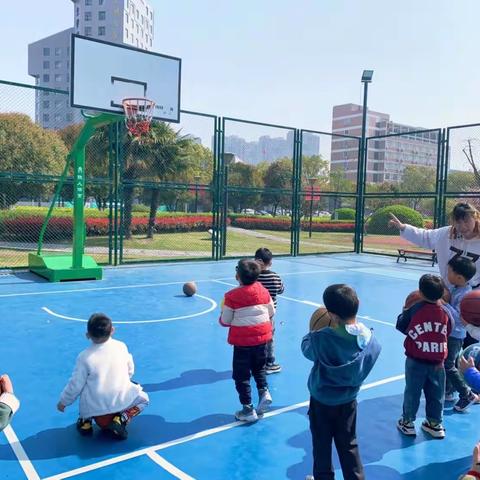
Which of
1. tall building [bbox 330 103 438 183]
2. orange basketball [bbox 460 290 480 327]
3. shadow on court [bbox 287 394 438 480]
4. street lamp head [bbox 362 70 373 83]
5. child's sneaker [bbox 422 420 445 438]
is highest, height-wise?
tall building [bbox 330 103 438 183]

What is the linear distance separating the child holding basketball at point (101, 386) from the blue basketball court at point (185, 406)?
0.16 meters

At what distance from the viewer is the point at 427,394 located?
13.6 ft

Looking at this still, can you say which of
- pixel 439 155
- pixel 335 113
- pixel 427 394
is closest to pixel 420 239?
pixel 427 394

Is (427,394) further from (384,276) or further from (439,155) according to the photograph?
(439,155)

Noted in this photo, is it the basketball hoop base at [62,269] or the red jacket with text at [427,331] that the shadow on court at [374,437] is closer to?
the red jacket with text at [427,331]

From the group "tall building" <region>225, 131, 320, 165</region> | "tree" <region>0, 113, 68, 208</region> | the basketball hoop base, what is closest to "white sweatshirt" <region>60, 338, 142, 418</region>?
the basketball hoop base

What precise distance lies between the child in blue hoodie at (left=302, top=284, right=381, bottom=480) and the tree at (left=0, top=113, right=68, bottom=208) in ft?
67.2

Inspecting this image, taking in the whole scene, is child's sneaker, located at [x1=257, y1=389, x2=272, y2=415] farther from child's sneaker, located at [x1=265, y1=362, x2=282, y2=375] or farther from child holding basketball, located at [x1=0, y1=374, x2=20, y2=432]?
child holding basketball, located at [x1=0, y1=374, x2=20, y2=432]

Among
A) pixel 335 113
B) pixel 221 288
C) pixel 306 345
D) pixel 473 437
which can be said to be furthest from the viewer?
pixel 335 113

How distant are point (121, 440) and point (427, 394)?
237 centimetres

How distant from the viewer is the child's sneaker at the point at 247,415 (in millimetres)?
4254

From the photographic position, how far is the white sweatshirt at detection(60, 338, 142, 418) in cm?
382

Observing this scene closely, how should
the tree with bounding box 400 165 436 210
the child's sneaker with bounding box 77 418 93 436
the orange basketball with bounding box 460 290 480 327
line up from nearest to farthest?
the orange basketball with bounding box 460 290 480 327
the child's sneaker with bounding box 77 418 93 436
the tree with bounding box 400 165 436 210

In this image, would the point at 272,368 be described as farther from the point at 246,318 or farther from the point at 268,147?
the point at 268,147
